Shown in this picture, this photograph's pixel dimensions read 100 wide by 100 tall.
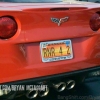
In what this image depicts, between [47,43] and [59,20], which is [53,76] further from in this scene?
[59,20]

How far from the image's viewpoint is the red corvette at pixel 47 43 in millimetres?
2484

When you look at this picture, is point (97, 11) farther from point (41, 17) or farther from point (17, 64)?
point (17, 64)

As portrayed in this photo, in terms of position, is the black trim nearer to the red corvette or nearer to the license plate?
the red corvette

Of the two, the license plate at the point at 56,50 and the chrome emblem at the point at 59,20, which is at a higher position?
the chrome emblem at the point at 59,20

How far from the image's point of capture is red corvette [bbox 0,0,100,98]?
97.8 inches

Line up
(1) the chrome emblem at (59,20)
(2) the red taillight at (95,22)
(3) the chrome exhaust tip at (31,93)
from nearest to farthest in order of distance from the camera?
(1) the chrome emblem at (59,20) → (3) the chrome exhaust tip at (31,93) → (2) the red taillight at (95,22)

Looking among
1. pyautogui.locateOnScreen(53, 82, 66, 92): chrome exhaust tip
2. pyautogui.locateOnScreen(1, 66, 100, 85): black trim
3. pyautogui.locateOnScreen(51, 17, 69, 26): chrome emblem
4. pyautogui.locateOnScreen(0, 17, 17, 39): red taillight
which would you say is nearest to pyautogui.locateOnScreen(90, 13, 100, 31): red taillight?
pyautogui.locateOnScreen(51, 17, 69, 26): chrome emblem

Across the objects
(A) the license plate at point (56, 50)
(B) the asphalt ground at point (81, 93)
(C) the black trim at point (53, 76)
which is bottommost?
(B) the asphalt ground at point (81, 93)

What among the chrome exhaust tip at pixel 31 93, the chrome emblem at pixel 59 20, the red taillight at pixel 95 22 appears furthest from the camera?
the red taillight at pixel 95 22

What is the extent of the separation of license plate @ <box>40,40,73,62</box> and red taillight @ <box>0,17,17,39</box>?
353 mm

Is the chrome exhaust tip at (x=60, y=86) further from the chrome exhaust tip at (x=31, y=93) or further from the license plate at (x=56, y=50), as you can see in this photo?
the license plate at (x=56, y=50)

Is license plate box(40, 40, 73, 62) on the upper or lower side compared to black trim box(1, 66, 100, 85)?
upper

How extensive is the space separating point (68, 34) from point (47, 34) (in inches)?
11.4

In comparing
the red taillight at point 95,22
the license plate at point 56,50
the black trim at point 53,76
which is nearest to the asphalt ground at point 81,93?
the black trim at point 53,76
